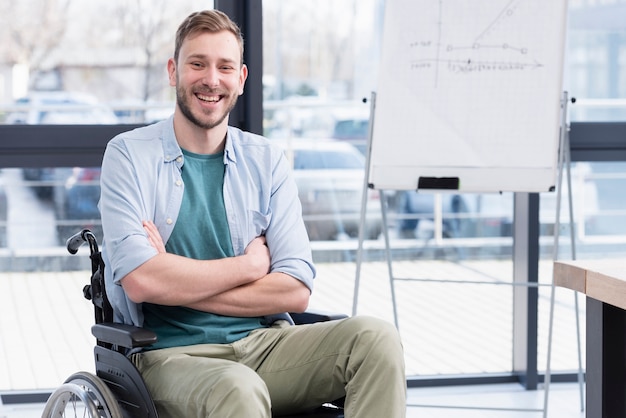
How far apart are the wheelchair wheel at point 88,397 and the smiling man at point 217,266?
102 millimetres

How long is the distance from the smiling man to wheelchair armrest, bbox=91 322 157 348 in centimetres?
9

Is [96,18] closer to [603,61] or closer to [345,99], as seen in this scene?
[345,99]

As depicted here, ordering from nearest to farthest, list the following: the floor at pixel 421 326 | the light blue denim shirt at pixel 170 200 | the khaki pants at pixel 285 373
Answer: the khaki pants at pixel 285 373, the light blue denim shirt at pixel 170 200, the floor at pixel 421 326

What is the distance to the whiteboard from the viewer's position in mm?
2996

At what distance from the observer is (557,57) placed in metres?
3.00

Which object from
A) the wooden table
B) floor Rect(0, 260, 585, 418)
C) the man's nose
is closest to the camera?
the wooden table

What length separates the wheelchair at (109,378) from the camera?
1.96 metres

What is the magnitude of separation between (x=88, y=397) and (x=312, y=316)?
1.97 ft

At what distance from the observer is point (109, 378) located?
211 centimetres

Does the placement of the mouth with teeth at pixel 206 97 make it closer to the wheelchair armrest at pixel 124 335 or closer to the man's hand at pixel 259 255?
the man's hand at pixel 259 255

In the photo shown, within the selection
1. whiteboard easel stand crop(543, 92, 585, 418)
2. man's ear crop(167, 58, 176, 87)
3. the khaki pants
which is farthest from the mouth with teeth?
whiteboard easel stand crop(543, 92, 585, 418)

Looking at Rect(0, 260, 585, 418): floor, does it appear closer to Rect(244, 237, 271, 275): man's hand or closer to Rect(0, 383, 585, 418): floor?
Rect(0, 383, 585, 418): floor

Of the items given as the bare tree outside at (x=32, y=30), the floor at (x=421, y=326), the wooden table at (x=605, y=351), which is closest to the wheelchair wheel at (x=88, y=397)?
the wooden table at (x=605, y=351)

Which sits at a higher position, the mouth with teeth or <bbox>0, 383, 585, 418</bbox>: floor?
the mouth with teeth
